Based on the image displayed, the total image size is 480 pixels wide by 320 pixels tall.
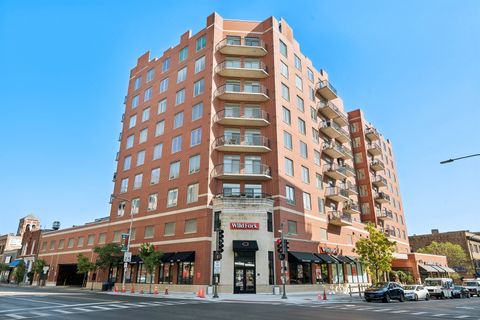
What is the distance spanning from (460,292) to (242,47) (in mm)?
39741

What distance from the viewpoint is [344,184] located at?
50688 millimetres

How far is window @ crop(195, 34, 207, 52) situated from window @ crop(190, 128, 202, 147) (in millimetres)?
11952

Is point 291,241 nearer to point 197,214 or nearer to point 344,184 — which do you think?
point 197,214

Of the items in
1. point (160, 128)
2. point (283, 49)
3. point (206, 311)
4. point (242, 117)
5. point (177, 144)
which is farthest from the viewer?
point (160, 128)

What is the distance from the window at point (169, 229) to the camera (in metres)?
38.0

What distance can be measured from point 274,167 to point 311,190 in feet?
25.2

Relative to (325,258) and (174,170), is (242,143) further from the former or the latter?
(325,258)

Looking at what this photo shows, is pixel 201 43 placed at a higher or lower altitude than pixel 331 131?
higher

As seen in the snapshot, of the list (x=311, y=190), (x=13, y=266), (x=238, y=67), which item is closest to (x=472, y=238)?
(x=311, y=190)

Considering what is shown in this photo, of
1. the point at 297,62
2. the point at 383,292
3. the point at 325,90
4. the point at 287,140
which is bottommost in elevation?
the point at 383,292

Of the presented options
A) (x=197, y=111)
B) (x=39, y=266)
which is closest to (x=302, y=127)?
(x=197, y=111)

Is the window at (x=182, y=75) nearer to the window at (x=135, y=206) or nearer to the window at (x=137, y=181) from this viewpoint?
the window at (x=137, y=181)

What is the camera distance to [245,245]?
3250 centimetres

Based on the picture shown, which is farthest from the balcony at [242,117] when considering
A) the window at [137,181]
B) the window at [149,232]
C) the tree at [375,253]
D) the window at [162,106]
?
the tree at [375,253]
